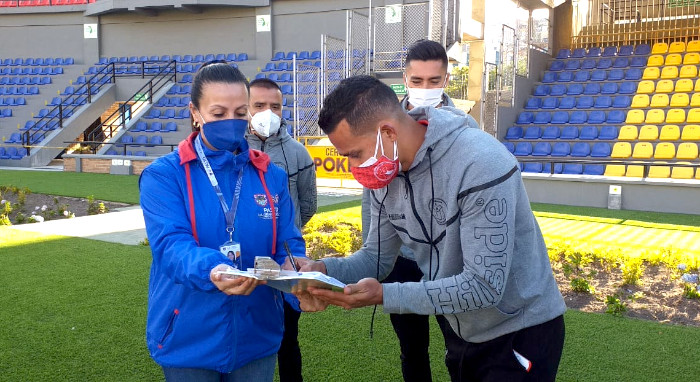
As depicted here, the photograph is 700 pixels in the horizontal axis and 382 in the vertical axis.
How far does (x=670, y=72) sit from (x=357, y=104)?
56.6ft

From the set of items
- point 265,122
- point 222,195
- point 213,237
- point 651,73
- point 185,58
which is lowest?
point 213,237

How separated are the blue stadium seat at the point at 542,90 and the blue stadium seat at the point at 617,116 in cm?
240

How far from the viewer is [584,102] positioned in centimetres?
1675

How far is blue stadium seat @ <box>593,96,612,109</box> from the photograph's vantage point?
1642 centimetres

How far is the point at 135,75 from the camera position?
25406 mm

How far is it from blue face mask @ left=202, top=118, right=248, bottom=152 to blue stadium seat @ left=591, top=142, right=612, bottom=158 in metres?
14.0

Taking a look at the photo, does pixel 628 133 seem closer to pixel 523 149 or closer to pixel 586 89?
pixel 523 149

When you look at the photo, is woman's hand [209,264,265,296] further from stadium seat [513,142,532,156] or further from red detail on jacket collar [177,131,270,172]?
stadium seat [513,142,532,156]

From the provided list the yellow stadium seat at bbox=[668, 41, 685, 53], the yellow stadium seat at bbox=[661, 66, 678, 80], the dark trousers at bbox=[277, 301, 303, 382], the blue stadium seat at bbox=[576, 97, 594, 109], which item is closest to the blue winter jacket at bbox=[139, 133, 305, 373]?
the dark trousers at bbox=[277, 301, 303, 382]

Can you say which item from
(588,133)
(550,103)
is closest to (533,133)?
(588,133)

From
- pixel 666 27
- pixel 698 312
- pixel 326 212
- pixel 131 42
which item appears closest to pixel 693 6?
pixel 666 27

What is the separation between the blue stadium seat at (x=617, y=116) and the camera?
51.4 feet

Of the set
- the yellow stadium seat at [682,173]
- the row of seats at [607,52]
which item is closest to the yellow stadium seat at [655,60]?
the row of seats at [607,52]

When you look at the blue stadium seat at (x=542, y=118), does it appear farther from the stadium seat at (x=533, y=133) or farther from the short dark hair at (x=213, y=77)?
the short dark hair at (x=213, y=77)
